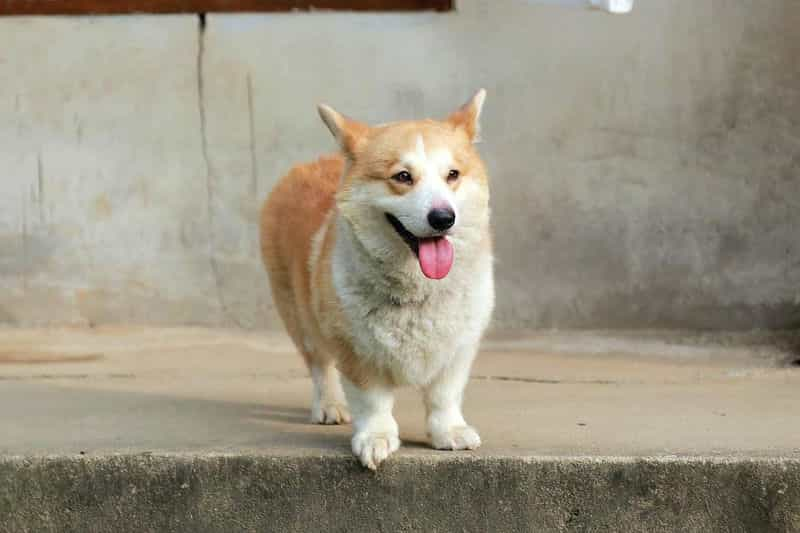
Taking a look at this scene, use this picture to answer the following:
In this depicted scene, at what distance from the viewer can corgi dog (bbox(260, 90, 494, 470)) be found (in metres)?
3.78

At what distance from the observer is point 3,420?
465 centimetres

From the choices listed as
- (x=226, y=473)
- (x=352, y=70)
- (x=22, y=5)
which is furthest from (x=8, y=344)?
(x=226, y=473)

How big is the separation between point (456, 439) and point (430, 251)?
0.63m

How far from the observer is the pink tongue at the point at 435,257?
373cm

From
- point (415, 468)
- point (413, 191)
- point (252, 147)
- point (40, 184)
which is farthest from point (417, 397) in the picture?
point (40, 184)

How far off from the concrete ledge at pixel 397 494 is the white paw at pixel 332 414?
56cm

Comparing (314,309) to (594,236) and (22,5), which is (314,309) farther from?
(22,5)

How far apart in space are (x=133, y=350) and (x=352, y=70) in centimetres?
167

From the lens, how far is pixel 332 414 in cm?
454

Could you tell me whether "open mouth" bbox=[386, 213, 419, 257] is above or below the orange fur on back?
above

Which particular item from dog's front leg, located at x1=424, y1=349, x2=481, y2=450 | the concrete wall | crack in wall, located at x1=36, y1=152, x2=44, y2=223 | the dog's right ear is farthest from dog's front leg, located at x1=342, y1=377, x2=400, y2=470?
crack in wall, located at x1=36, y1=152, x2=44, y2=223

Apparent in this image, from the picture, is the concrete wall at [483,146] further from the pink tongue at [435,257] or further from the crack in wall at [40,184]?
the pink tongue at [435,257]

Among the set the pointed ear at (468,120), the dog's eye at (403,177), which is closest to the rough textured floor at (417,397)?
the dog's eye at (403,177)

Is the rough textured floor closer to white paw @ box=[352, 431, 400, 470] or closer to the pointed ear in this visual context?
white paw @ box=[352, 431, 400, 470]
